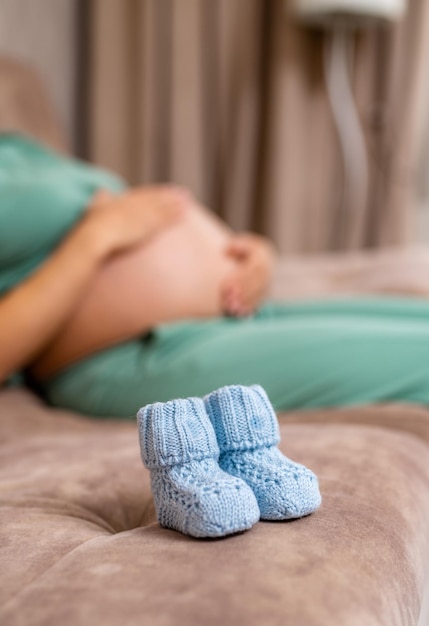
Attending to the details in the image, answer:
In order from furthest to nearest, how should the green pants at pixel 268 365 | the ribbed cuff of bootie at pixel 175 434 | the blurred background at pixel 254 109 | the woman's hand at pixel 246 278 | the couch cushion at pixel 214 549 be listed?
1. the blurred background at pixel 254 109
2. the woman's hand at pixel 246 278
3. the green pants at pixel 268 365
4. the ribbed cuff of bootie at pixel 175 434
5. the couch cushion at pixel 214 549

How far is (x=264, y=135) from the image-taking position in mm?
2617

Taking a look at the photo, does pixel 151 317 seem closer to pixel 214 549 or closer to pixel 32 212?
pixel 32 212

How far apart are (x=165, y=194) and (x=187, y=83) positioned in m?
1.20

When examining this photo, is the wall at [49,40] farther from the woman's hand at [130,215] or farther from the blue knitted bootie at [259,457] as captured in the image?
the blue knitted bootie at [259,457]

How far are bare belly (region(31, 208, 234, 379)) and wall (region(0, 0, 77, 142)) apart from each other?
3.29 ft

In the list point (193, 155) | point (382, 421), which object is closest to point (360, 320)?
point (382, 421)

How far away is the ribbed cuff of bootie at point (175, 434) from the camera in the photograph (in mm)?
592

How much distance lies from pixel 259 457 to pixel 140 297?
2.15ft

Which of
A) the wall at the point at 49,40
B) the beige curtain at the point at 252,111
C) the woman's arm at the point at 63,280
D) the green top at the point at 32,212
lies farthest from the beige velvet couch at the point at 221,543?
the beige curtain at the point at 252,111

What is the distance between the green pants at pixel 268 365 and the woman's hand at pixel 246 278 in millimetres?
120

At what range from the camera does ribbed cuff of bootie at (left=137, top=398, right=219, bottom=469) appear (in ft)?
1.94

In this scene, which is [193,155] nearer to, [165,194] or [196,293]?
[165,194]

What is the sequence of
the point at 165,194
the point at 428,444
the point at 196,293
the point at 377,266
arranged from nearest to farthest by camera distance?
→ the point at 428,444 < the point at 196,293 < the point at 165,194 < the point at 377,266

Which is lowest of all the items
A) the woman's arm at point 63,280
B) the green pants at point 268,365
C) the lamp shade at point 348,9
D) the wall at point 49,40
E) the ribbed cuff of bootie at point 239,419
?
the green pants at point 268,365
